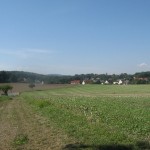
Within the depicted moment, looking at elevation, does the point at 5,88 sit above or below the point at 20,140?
above

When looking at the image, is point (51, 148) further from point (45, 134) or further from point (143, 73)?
point (143, 73)

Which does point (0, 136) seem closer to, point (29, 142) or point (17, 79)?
point (29, 142)

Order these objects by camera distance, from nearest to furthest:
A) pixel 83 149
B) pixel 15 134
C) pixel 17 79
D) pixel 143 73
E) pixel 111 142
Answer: pixel 83 149 < pixel 111 142 < pixel 15 134 < pixel 17 79 < pixel 143 73

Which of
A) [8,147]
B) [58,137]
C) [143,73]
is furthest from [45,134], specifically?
[143,73]

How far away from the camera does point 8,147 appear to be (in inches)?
467

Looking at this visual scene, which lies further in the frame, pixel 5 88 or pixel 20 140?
pixel 5 88

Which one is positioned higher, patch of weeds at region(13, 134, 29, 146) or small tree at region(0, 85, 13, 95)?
small tree at region(0, 85, 13, 95)

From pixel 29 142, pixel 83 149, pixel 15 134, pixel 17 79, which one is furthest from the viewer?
pixel 17 79

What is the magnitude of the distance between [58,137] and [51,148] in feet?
7.11

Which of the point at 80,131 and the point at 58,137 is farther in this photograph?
the point at 80,131

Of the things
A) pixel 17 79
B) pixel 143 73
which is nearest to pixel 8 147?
pixel 17 79

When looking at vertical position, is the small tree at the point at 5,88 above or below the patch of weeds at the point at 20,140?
above

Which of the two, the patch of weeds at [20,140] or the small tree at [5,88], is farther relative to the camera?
the small tree at [5,88]

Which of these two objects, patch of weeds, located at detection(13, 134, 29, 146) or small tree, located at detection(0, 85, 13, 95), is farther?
small tree, located at detection(0, 85, 13, 95)
